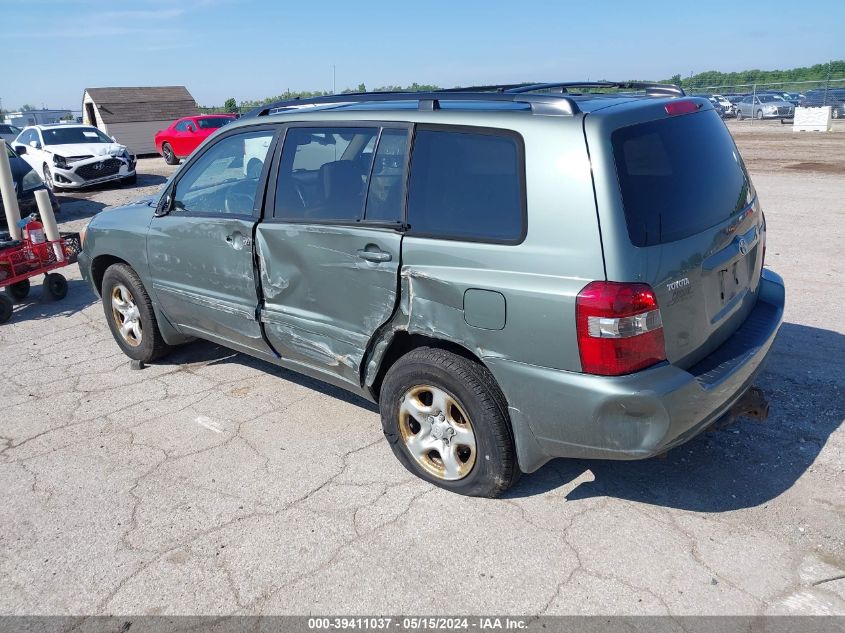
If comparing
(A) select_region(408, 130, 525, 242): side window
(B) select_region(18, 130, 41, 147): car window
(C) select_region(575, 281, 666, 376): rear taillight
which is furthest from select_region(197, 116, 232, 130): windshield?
(C) select_region(575, 281, 666, 376): rear taillight

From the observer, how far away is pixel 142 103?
2980 cm

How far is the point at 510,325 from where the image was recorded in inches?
121

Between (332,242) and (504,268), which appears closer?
(504,268)

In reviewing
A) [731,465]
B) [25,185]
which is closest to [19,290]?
[25,185]

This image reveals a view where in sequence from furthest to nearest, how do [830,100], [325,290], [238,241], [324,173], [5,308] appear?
[830,100] < [5,308] < [238,241] < [324,173] < [325,290]

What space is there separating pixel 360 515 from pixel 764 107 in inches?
1389

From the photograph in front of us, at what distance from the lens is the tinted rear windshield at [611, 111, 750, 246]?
2941 mm

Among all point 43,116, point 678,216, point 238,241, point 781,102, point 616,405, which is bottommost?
point 781,102

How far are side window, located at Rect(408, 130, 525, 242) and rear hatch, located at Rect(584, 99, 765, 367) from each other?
1.25ft

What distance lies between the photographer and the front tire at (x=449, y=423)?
129 inches

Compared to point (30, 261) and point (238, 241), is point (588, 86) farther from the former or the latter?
point (30, 261)

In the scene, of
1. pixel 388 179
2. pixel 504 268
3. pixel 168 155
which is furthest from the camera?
pixel 168 155

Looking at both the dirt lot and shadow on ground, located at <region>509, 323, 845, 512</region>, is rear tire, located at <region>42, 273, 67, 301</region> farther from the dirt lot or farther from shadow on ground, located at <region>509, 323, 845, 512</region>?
shadow on ground, located at <region>509, 323, 845, 512</region>

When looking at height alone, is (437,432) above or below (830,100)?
above
